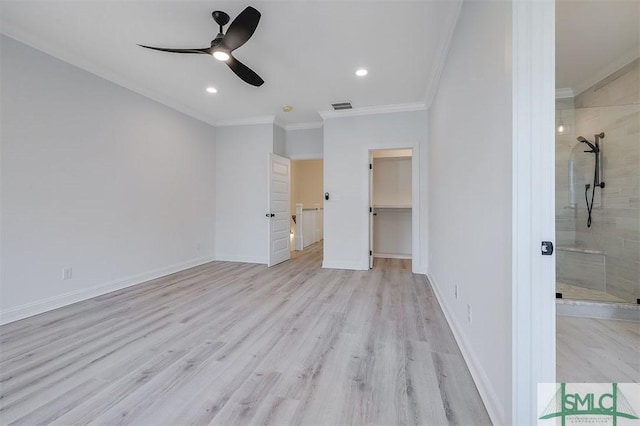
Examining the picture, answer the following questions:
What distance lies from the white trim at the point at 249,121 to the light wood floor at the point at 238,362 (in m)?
3.21

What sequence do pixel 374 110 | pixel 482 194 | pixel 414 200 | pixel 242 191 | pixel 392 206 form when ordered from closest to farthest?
pixel 482 194
pixel 414 200
pixel 374 110
pixel 242 191
pixel 392 206

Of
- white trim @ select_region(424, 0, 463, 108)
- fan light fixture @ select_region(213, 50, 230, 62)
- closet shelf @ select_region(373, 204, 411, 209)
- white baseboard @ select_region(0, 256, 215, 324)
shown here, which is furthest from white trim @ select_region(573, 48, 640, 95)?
white baseboard @ select_region(0, 256, 215, 324)

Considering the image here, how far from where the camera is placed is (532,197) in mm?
1052

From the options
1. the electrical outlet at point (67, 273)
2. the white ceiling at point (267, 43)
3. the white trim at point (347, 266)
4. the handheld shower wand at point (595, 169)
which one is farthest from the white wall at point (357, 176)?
the electrical outlet at point (67, 273)

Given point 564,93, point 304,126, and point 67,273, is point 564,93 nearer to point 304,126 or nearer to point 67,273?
point 304,126

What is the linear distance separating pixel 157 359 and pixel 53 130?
8.80 ft

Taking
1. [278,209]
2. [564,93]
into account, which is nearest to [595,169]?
[564,93]

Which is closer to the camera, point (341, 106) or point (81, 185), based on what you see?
point (81, 185)

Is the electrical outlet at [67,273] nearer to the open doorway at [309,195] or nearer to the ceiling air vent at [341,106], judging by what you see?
the ceiling air vent at [341,106]

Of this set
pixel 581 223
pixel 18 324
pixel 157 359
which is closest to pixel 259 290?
pixel 157 359

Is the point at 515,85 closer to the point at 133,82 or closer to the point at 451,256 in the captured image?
the point at 451,256

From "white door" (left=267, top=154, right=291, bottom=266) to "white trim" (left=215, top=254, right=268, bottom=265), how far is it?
0.96ft

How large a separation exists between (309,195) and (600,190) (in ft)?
20.5

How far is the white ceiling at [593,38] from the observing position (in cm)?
204
